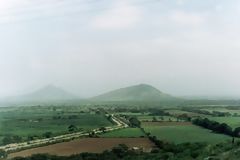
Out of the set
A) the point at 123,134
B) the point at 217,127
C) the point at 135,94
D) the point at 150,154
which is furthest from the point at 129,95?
the point at 150,154

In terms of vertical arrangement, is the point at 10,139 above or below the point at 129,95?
below

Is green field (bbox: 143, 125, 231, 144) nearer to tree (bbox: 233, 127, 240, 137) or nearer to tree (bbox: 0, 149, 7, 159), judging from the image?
tree (bbox: 233, 127, 240, 137)

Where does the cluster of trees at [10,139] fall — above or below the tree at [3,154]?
above

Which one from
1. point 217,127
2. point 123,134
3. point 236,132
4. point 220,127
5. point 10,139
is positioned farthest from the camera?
point 217,127

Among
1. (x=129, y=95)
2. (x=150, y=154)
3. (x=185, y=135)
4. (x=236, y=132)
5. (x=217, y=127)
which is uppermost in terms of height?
(x=129, y=95)

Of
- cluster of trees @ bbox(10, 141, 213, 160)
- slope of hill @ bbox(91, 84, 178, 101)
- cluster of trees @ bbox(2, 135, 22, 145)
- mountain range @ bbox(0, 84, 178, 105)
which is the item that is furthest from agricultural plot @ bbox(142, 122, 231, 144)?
slope of hill @ bbox(91, 84, 178, 101)

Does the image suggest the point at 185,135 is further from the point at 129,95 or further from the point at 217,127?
the point at 129,95

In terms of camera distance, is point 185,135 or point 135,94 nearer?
point 185,135

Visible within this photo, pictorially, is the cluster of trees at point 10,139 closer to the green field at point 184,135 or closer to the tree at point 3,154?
the tree at point 3,154

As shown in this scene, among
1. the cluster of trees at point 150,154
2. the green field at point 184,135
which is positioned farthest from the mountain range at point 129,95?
the cluster of trees at point 150,154
